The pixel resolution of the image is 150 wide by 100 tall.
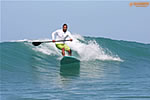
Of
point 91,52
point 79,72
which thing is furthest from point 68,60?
point 91,52

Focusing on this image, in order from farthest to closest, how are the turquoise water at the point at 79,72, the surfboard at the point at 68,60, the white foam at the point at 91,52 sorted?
the white foam at the point at 91,52 < the surfboard at the point at 68,60 < the turquoise water at the point at 79,72

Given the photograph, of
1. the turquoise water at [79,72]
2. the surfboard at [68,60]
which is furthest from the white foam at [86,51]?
the surfboard at [68,60]

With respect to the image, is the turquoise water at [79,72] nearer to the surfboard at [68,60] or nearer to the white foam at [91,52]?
the white foam at [91,52]

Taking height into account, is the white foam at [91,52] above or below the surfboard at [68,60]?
above

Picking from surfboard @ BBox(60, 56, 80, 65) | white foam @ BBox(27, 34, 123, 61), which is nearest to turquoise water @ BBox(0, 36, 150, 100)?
white foam @ BBox(27, 34, 123, 61)

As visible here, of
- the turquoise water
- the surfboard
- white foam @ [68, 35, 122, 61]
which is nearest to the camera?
the turquoise water

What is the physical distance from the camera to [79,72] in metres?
10.7

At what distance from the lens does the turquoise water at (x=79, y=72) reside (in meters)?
7.22

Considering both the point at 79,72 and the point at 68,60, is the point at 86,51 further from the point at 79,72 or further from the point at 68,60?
the point at 79,72

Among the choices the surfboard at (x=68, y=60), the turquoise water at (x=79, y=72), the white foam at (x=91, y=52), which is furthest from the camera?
the white foam at (x=91, y=52)

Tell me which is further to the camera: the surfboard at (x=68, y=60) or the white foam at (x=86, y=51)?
the white foam at (x=86, y=51)

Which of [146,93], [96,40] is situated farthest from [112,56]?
[146,93]

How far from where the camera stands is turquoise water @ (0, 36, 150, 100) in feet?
23.7

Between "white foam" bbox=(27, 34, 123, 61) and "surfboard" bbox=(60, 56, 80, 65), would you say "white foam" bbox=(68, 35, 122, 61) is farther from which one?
"surfboard" bbox=(60, 56, 80, 65)
